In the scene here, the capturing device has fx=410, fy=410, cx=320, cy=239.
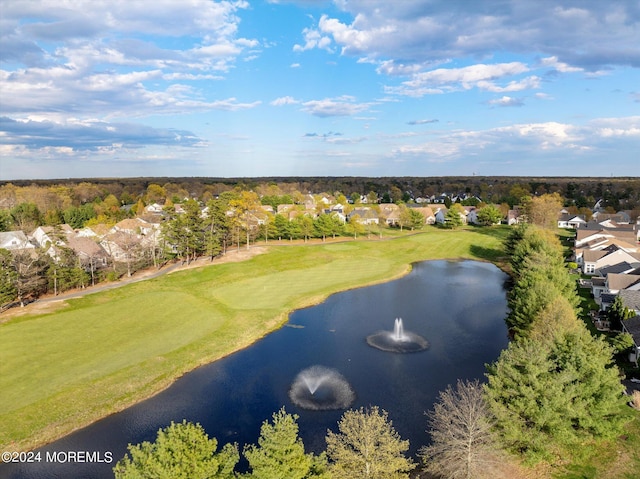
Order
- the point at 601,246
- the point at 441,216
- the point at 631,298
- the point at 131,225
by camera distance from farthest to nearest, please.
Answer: the point at 441,216 → the point at 131,225 → the point at 601,246 → the point at 631,298

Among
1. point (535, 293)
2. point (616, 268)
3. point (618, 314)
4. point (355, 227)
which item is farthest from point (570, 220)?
point (535, 293)

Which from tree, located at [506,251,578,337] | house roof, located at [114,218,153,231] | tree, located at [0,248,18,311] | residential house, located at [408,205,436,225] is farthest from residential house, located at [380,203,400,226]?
tree, located at [0,248,18,311]

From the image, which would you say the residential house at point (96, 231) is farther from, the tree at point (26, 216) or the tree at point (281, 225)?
the tree at point (281, 225)

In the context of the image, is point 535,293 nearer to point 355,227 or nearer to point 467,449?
point 467,449

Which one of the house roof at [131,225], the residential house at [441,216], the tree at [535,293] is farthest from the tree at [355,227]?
the tree at [535,293]

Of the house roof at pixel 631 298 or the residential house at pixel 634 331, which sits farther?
the house roof at pixel 631 298

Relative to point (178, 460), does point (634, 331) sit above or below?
below

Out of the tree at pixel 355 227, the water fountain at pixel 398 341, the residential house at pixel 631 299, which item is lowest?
the water fountain at pixel 398 341
